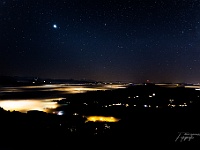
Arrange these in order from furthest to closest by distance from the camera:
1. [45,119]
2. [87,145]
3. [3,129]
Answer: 1. [45,119]
2. [3,129]
3. [87,145]

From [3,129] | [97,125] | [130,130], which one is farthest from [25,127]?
[130,130]

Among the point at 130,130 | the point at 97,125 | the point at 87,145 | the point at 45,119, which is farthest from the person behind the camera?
the point at 45,119

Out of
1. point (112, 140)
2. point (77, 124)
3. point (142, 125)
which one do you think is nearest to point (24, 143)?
point (112, 140)

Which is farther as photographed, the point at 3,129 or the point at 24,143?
the point at 3,129

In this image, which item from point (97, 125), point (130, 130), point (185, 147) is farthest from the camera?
point (97, 125)

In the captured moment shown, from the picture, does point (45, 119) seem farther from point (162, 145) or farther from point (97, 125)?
point (162, 145)

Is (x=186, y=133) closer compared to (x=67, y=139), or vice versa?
(x=67, y=139)

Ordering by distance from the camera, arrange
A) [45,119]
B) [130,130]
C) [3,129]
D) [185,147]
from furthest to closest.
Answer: [45,119] → [130,130] → [3,129] → [185,147]

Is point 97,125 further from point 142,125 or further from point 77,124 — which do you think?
point 142,125

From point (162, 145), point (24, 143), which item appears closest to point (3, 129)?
point (24, 143)
